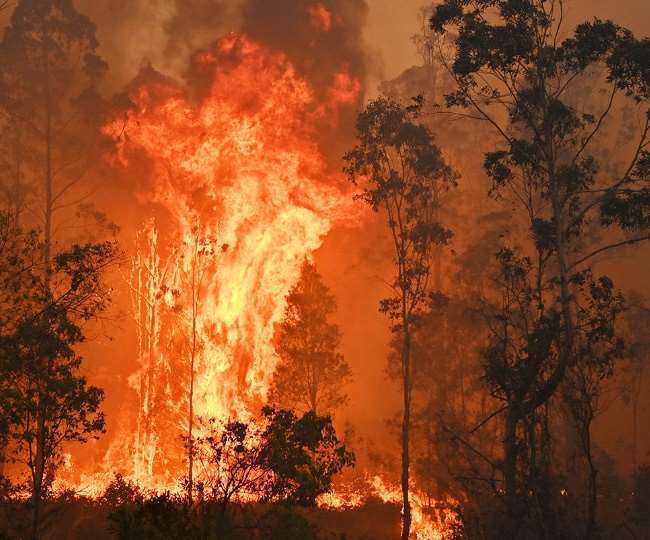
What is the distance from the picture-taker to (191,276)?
101 ft

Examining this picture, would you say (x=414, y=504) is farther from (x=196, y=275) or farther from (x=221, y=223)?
(x=221, y=223)

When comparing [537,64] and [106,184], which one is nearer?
[537,64]

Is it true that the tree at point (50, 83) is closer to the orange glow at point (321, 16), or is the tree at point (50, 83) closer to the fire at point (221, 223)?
the fire at point (221, 223)

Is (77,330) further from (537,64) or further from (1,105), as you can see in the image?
(1,105)

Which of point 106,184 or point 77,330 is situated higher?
point 106,184

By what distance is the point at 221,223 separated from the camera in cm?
3164

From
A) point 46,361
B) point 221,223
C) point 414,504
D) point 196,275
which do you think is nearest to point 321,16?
point 221,223

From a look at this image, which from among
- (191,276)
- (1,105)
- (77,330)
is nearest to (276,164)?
(191,276)

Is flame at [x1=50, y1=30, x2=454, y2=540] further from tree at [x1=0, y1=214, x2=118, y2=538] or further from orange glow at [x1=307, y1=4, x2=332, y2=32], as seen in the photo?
tree at [x1=0, y1=214, x2=118, y2=538]

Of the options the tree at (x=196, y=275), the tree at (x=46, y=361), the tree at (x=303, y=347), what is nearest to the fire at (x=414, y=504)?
the tree at (x=303, y=347)

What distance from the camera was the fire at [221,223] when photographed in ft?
99.9

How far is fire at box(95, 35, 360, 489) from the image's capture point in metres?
30.4

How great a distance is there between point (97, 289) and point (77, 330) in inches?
50.6

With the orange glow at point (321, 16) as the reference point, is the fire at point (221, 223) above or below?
below
